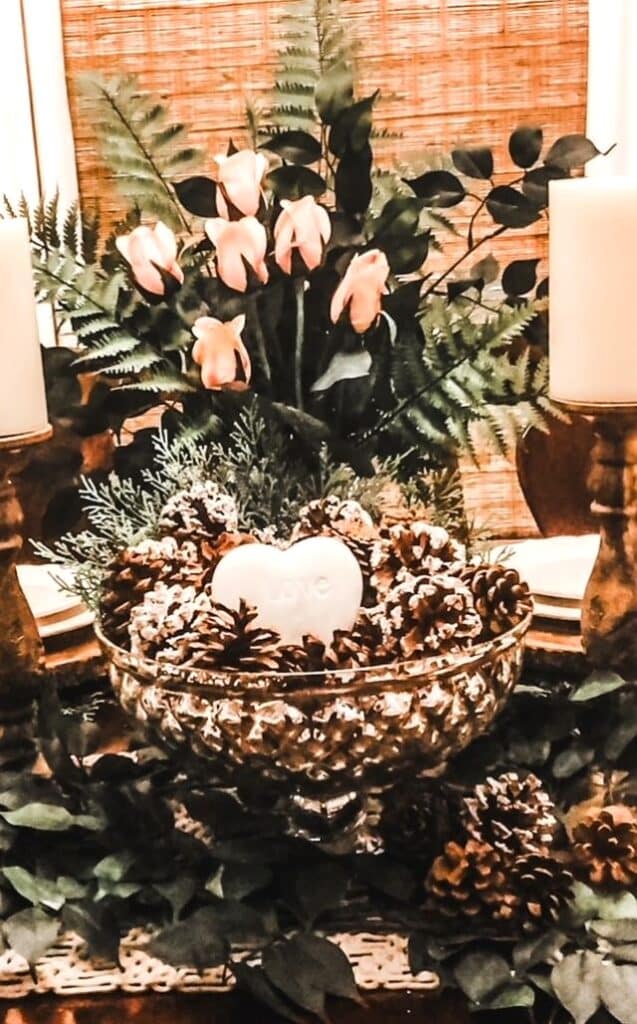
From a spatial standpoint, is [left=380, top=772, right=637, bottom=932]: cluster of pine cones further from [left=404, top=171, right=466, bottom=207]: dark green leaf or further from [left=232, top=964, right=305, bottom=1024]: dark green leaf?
[left=404, top=171, right=466, bottom=207]: dark green leaf

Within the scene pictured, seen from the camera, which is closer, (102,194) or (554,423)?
(554,423)

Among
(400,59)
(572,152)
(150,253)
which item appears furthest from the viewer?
(400,59)

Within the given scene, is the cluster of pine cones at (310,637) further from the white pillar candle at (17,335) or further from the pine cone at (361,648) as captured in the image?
the white pillar candle at (17,335)

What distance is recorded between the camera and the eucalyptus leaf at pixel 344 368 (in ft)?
2.71

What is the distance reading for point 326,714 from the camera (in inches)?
26.0

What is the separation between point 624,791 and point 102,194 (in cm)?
140

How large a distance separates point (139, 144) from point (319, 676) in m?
0.44

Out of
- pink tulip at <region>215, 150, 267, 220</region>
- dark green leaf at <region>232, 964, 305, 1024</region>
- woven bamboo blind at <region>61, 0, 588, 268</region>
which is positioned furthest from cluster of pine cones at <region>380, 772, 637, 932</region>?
woven bamboo blind at <region>61, 0, 588, 268</region>

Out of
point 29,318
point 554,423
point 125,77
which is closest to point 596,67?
point 554,423

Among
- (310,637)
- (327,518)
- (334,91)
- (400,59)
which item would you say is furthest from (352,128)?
(400,59)

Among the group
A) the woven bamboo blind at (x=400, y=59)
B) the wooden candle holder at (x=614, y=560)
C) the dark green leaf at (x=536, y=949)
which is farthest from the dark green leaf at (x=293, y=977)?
the woven bamboo blind at (x=400, y=59)

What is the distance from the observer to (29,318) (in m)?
A: 0.88

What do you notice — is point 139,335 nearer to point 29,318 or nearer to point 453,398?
point 29,318

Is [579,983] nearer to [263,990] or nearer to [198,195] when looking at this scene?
[263,990]
